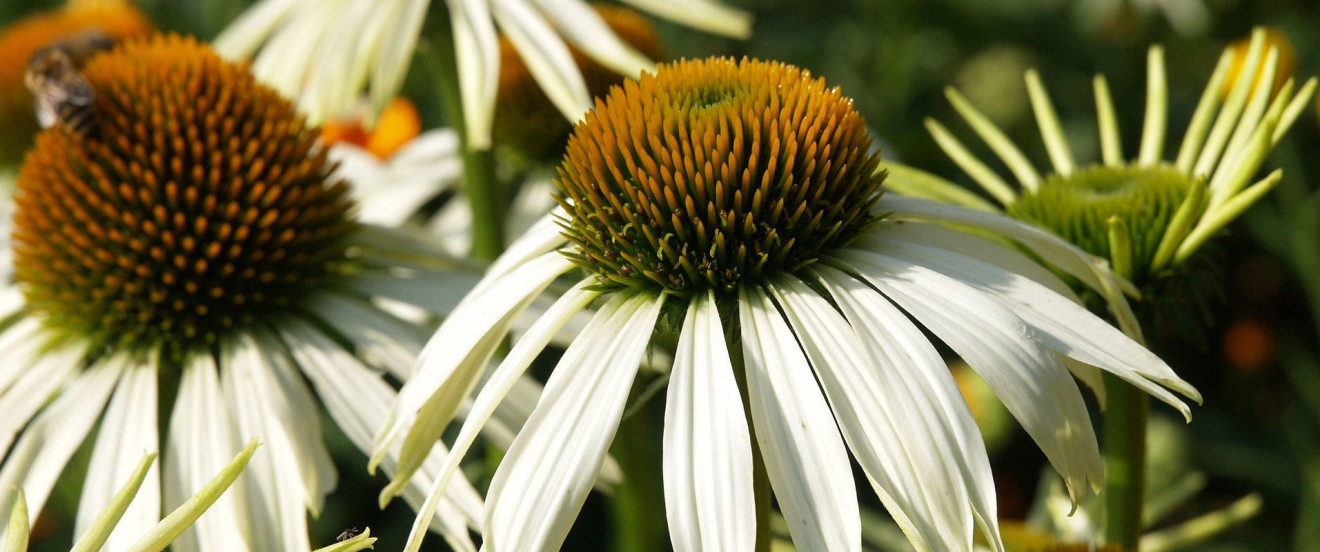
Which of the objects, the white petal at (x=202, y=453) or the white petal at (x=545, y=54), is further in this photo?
the white petal at (x=545, y=54)

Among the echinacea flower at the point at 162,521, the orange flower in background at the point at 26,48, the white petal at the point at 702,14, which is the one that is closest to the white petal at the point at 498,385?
the echinacea flower at the point at 162,521

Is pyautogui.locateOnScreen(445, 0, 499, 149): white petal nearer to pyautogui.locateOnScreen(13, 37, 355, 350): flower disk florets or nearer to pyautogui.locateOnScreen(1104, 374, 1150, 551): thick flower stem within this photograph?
pyautogui.locateOnScreen(13, 37, 355, 350): flower disk florets

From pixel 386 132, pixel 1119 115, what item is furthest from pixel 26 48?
pixel 1119 115

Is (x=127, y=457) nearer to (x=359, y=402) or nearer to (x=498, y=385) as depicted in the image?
(x=359, y=402)

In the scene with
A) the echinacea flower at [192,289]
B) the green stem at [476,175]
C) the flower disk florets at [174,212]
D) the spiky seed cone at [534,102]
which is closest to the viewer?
the echinacea flower at [192,289]

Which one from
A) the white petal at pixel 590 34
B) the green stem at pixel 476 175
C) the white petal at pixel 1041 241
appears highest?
the white petal at pixel 590 34

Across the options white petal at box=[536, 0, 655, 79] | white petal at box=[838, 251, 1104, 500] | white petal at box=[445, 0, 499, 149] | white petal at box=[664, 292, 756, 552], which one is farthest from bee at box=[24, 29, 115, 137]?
white petal at box=[838, 251, 1104, 500]

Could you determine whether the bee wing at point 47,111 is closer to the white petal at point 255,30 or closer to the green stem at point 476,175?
the white petal at point 255,30
